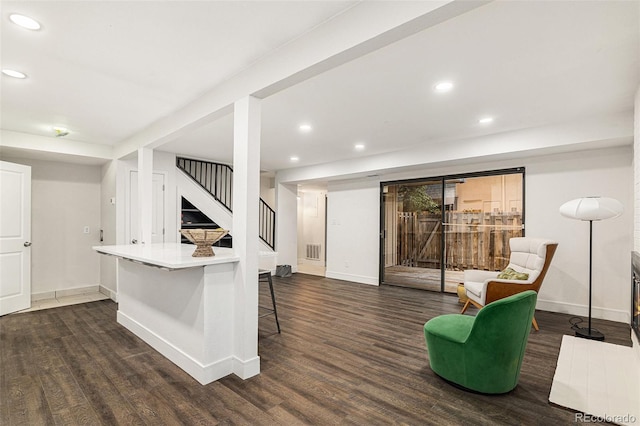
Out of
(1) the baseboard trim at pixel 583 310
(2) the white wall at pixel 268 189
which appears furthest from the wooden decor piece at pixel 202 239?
(2) the white wall at pixel 268 189

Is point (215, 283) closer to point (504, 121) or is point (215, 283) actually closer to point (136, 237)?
point (136, 237)

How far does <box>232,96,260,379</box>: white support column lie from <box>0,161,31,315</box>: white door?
3991 mm

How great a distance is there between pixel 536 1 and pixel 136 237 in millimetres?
5471

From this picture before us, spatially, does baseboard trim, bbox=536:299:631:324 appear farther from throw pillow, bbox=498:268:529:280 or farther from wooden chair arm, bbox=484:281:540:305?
wooden chair arm, bbox=484:281:540:305

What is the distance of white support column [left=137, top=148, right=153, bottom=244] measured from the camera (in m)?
4.38

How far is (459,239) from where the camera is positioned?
5676mm

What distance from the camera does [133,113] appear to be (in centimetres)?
376

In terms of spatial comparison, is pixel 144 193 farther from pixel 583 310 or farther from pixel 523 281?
pixel 583 310

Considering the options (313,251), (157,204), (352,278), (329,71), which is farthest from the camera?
(313,251)

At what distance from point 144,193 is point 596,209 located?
18.2 ft

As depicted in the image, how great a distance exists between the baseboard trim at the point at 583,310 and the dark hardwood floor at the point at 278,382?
0.22 m

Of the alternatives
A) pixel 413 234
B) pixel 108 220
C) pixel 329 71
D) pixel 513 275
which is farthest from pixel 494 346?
pixel 108 220

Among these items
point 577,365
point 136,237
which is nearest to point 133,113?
point 136,237

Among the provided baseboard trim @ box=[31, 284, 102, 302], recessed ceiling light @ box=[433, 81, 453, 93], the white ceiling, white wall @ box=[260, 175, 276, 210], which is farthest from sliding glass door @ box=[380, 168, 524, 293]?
baseboard trim @ box=[31, 284, 102, 302]
